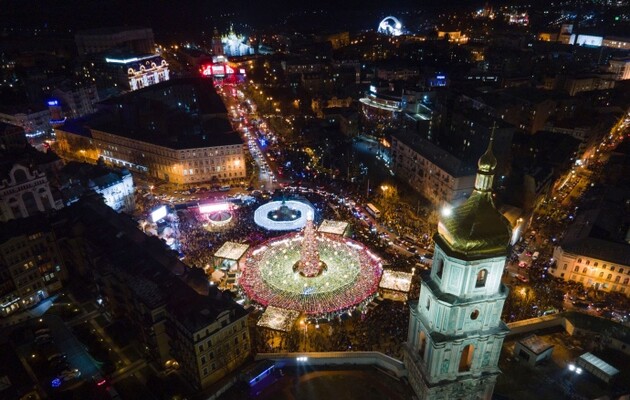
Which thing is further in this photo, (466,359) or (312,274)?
(312,274)

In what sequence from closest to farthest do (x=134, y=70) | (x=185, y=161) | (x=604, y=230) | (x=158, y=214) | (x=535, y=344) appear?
(x=535, y=344)
(x=604, y=230)
(x=158, y=214)
(x=185, y=161)
(x=134, y=70)

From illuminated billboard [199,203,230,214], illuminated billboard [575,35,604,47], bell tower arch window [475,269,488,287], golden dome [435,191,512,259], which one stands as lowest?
illuminated billboard [199,203,230,214]

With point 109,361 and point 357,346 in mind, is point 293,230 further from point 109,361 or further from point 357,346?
point 109,361

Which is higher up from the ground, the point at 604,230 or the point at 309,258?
the point at 309,258

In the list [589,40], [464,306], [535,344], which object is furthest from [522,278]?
[589,40]

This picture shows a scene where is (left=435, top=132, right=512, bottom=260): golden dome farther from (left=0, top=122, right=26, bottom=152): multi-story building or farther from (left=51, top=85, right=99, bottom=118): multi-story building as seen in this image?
(left=51, top=85, right=99, bottom=118): multi-story building

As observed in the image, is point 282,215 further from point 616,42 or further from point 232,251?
point 616,42

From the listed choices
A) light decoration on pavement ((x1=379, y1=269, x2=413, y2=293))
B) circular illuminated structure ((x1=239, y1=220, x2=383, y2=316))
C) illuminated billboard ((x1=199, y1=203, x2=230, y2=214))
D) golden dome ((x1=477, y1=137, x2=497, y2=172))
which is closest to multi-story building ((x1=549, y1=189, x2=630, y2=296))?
light decoration on pavement ((x1=379, y1=269, x2=413, y2=293))
